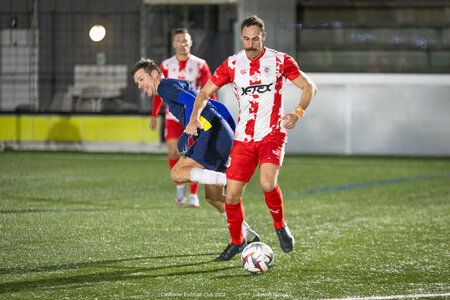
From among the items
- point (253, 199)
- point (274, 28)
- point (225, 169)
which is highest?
point (274, 28)

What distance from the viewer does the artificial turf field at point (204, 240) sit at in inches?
181

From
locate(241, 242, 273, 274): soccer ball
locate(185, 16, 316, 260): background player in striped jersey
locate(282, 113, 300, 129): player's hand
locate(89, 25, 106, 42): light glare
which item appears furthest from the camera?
locate(89, 25, 106, 42): light glare

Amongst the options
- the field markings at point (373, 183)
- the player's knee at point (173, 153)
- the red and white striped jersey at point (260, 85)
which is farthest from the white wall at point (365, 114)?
the red and white striped jersey at point (260, 85)

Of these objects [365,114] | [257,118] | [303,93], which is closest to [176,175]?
[257,118]

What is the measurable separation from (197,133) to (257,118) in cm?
68

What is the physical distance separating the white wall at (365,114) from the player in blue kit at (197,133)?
11.8m

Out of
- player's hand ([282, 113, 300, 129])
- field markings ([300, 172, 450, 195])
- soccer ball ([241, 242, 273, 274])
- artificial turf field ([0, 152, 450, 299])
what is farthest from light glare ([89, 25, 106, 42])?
soccer ball ([241, 242, 273, 274])

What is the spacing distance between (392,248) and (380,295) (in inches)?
66.6

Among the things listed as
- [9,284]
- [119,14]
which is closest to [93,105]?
[119,14]

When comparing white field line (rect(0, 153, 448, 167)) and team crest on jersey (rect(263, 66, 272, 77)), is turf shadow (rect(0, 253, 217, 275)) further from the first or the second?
white field line (rect(0, 153, 448, 167))

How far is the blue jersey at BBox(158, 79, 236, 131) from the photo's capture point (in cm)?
576

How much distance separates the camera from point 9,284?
182 inches

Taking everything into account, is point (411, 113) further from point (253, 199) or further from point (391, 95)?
point (253, 199)

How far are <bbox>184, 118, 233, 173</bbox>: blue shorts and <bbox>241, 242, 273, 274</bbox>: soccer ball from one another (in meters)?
1.04
